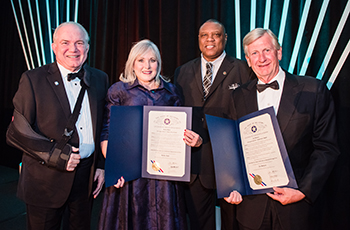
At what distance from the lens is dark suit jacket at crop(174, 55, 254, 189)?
1983 mm

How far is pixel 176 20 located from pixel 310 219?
2780 millimetres

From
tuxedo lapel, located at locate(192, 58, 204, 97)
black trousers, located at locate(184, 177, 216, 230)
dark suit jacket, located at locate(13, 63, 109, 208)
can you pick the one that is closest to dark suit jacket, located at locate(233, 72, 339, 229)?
black trousers, located at locate(184, 177, 216, 230)

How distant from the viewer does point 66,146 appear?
1.56 m

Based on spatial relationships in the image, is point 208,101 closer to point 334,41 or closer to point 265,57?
point 265,57

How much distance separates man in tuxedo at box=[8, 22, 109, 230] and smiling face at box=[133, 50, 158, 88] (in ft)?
1.31

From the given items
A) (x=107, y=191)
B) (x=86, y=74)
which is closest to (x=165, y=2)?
(x=86, y=74)

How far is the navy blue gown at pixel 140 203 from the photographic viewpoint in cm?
163

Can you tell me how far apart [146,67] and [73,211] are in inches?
50.2

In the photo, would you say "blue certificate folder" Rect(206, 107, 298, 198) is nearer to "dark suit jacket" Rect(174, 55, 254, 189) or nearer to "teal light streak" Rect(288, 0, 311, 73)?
"dark suit jacket" Rect(174, 55, 254, 189)

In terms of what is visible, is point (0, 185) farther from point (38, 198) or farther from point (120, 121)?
point (120, 121)

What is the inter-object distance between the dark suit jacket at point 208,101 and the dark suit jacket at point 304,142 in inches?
22.7

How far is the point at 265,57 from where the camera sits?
1.50 metres

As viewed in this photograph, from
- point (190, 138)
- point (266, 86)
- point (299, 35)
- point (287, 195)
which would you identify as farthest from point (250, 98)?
point (299, 35)

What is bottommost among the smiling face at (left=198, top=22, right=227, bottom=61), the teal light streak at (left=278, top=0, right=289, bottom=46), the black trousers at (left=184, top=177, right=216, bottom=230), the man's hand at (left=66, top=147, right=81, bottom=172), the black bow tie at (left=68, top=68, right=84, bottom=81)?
the black trousers at (left=184, top=177, right=216, bottom=230)
